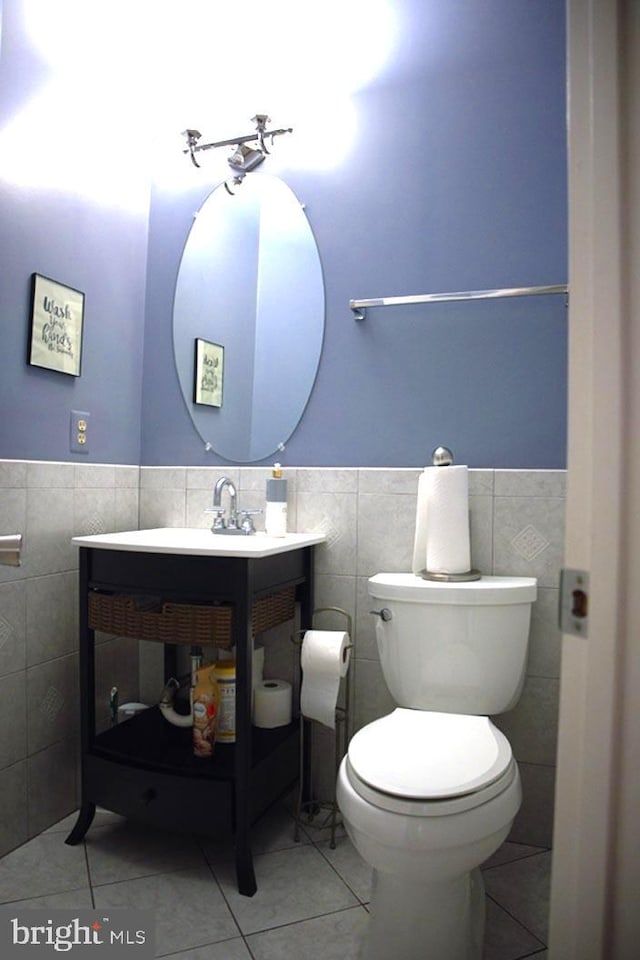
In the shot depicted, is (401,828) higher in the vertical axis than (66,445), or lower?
lower

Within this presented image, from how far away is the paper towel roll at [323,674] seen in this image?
165cm

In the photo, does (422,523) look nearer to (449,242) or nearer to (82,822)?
(449,242)

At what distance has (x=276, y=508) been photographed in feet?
6.14

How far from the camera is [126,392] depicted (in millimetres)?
2119

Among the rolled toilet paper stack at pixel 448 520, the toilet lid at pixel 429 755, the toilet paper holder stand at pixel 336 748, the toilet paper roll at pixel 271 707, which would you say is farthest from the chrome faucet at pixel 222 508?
the toilet lid at pixel 429 755

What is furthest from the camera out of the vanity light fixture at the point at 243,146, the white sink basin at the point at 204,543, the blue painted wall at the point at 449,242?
the vanity light fixture at the point at 243,146

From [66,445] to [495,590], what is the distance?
1264 millimetres

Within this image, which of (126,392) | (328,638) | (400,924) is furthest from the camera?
(126,392)

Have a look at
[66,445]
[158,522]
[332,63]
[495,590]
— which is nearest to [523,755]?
[495,590]

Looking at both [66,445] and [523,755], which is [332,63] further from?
[523,755]

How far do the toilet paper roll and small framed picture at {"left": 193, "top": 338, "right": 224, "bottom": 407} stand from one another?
926 mm

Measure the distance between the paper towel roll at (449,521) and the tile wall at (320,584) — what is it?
0.43ft

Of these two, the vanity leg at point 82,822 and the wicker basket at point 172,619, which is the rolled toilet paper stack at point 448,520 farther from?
the vanity leg at point 82,822

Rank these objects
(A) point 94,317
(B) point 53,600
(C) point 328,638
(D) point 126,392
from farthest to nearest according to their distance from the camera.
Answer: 1. (D) point 126,392
2. (A) point 94,317
3. (B) point 53,600
4. (C) point 328,638
